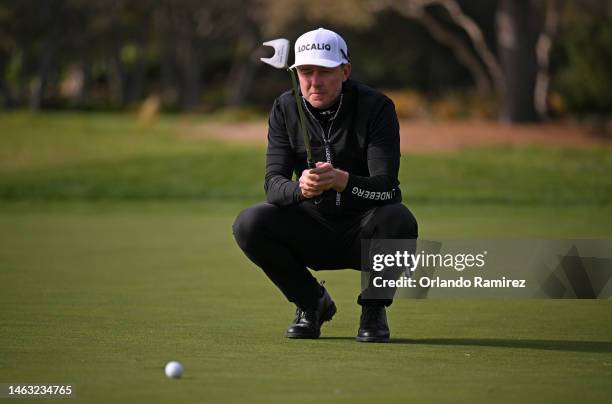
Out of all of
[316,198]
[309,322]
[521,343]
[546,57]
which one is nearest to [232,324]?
[309,322]

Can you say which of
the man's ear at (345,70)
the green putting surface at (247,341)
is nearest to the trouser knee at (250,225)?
the green putting surface at (247,341)

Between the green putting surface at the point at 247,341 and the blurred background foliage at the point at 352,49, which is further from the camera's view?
the blurred background foliage at the point at 352,49

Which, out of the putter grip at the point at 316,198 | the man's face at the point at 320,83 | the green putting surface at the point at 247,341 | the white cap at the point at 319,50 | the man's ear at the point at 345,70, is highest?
the white cap at the point at 319,50

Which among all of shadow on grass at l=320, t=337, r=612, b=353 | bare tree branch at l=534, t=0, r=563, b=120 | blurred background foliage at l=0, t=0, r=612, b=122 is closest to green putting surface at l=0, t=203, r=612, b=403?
shadow on grass at l=320, t=337, r=612, b=353

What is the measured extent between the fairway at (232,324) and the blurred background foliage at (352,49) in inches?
651

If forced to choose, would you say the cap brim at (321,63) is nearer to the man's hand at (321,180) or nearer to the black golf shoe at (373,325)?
the man's hand at (321,180)

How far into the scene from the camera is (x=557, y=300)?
989 cm

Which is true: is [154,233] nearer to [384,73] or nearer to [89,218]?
[89,218]

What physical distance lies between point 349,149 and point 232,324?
1440mm

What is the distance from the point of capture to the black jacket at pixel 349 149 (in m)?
7.38

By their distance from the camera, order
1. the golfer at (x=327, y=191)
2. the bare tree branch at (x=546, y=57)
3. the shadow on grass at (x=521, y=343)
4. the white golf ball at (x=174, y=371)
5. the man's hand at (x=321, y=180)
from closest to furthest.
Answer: the white golf ball at (x=174, y=371) < the man's hand at (x=321, y=180) < the shadow on grass at (x=521, y=343) < the golfer at (x=327, y=191) < the bare tree branch at (x=546, y=57)

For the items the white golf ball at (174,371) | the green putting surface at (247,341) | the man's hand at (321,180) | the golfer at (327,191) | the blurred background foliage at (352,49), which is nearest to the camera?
the green putting surface at (247,341)

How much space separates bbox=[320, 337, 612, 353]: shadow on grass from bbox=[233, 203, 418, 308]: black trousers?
11.6 inches

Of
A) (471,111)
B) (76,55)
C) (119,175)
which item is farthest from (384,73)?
(119,175)
